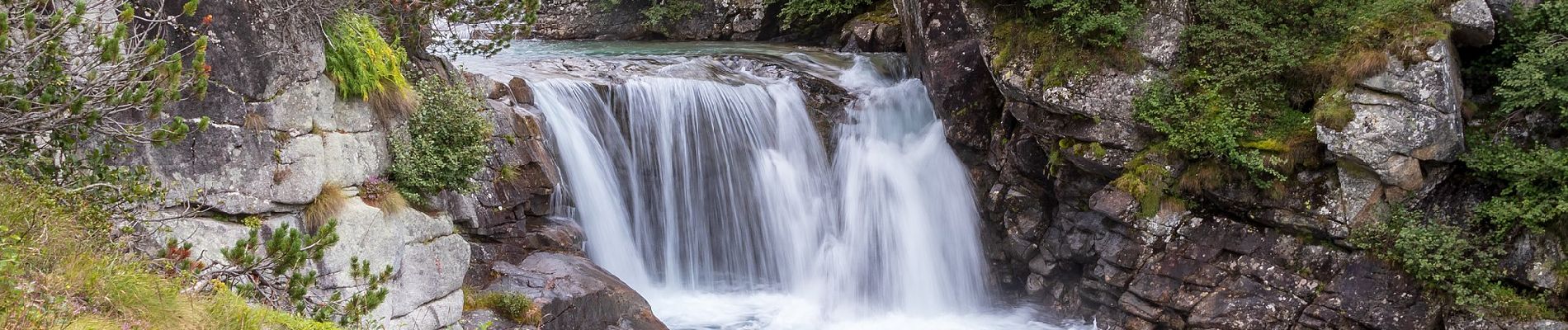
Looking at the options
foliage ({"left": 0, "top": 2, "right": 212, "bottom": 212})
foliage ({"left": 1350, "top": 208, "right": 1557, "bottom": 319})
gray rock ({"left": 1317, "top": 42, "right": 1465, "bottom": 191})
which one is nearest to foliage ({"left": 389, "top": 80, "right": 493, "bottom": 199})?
foliage ({"left": 0, "top": 2, "right": 212, "bottom": 212})

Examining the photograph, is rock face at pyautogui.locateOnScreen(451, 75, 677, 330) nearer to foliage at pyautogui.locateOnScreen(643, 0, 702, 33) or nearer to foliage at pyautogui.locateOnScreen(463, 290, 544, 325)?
foliage at pyautogui.locateOnScreen(463, 290, 544, 325)

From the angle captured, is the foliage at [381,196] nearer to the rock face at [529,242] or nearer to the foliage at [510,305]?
the rock face at [529,242]

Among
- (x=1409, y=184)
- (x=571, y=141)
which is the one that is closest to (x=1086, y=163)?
(x=1409, y=184)

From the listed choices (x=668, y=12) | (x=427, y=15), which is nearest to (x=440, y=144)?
(x=427, y=15)

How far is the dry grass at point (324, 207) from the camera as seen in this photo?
7891 millimetres

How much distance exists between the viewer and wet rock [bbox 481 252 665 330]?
906 cm

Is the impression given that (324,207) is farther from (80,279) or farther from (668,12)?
(668,12)

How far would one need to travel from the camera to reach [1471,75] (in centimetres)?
1039

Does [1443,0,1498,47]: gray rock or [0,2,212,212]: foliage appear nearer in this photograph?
[0,2,212,212]: foliage

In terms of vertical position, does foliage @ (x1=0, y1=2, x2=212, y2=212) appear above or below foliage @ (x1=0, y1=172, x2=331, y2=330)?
above

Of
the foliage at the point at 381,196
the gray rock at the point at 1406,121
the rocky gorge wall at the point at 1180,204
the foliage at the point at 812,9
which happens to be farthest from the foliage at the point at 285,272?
the foliage at the point at 812,9

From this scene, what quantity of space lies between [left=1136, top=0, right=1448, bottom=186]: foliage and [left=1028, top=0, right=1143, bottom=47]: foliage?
2.23 feet

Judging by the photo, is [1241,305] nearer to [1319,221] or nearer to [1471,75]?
[1319,221]

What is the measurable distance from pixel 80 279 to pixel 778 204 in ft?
29.0
